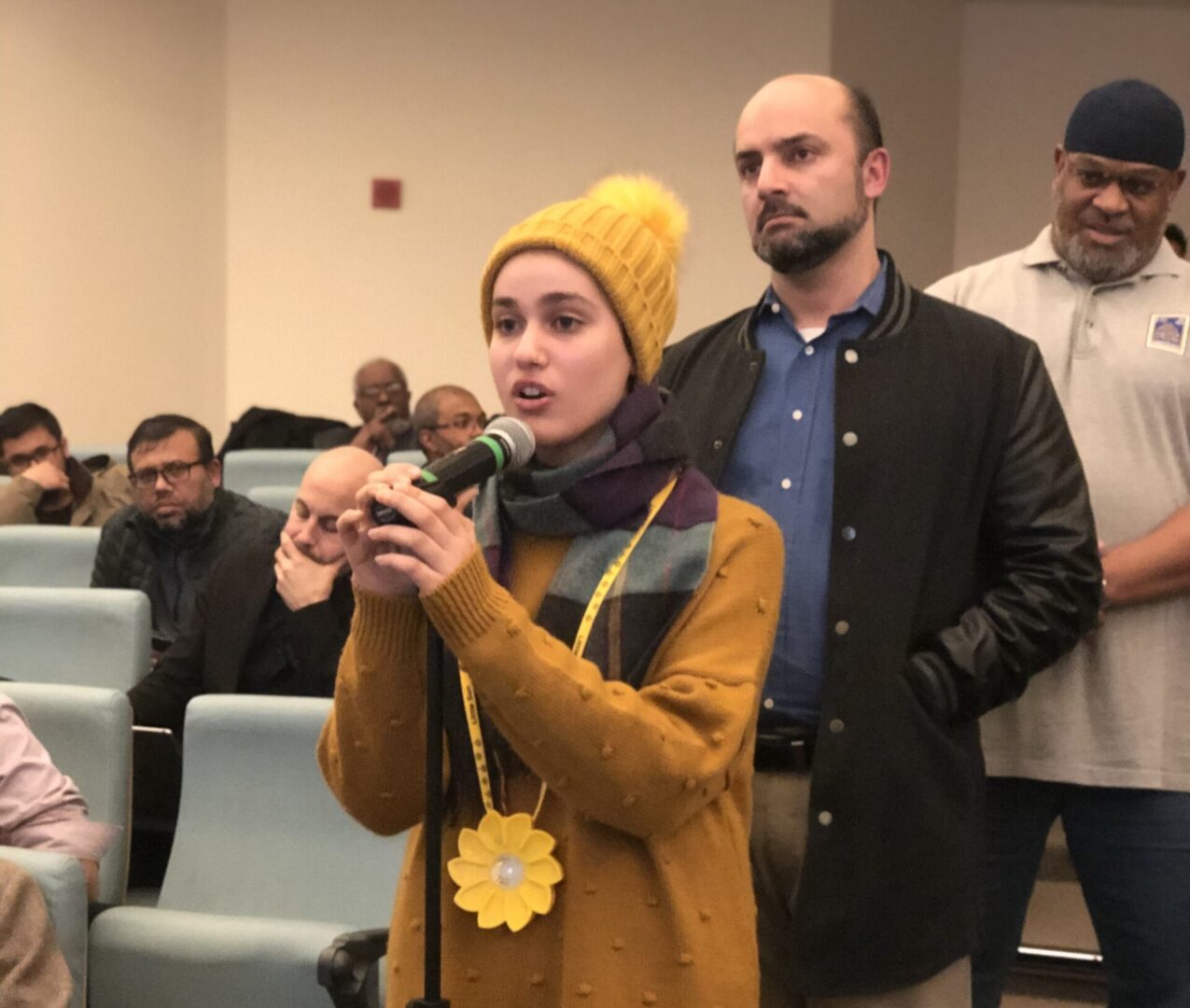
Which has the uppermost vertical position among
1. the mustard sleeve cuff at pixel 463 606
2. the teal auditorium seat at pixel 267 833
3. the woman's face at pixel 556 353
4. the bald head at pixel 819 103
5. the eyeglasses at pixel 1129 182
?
the bald head at pixel 819 103

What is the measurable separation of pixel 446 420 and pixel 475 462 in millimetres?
4809

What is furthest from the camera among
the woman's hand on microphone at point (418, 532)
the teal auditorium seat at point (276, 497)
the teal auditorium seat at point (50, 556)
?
the teal auditorium seat at point (276, 497)

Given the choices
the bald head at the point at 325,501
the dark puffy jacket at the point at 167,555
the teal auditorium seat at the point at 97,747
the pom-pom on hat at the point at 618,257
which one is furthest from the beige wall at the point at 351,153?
the pom-pom on hat at the point at 618,257

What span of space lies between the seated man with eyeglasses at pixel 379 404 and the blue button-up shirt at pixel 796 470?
4996 mm

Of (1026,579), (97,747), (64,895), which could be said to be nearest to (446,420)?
(97,747)

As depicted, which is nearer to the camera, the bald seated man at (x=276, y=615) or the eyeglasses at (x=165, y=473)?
the bald seated man at (x=276, y=615)

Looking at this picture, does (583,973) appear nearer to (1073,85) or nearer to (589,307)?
(589,307)

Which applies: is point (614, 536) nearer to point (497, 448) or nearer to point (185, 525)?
point (497, 448)

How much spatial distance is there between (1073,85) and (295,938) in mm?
7361

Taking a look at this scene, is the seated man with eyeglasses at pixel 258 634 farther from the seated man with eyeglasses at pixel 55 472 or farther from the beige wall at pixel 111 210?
the beige wall at pixel 111 210

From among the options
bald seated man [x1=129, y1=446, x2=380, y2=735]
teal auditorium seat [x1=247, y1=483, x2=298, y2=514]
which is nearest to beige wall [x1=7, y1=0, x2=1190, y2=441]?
teal auditorium seat [x1=247, y1=483, x2=298, y2=514]

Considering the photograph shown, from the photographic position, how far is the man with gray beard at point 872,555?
1848 mm

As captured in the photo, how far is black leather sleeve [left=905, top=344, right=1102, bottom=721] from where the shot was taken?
1.88 meters

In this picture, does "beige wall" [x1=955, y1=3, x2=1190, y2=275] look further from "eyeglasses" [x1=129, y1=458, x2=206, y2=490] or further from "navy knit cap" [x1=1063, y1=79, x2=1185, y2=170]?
"navy knit cap" [x1=1063, y1=79, x2=1185, y2=170]
